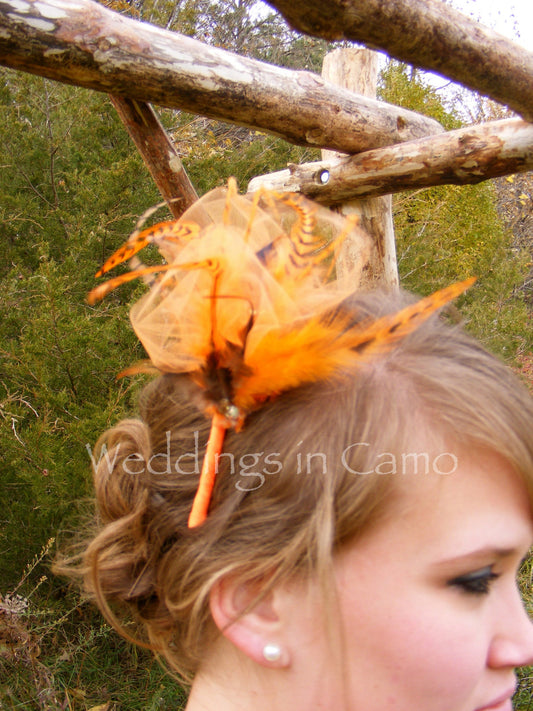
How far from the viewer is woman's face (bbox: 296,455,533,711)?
818 millimetres

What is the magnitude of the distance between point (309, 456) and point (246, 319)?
208mm

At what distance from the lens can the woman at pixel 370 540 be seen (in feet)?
2.72

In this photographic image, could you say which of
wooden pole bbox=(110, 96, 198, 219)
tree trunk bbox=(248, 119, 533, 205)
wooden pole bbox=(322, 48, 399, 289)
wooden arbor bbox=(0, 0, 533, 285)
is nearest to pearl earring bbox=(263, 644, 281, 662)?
wooden arbor bbox=(0, 0, 533, 285)

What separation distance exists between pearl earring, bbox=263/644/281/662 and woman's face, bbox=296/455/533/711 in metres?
0.05

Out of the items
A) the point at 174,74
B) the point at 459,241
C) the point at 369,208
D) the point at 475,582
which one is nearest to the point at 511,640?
the point at 475,582

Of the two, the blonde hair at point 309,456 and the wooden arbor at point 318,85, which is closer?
the blonde hair at point 309,456

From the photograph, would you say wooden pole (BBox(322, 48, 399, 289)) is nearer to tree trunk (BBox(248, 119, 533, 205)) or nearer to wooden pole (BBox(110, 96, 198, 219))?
tree trunk (BBox(248, 119, 533, 205))

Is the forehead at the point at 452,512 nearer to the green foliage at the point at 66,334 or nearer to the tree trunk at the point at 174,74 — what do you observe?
the tree trunk at the point at 174,74

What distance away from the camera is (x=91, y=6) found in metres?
1.47

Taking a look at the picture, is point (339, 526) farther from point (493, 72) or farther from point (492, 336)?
point (492, 336)

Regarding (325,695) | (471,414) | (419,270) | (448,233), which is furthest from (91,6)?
(448,233)

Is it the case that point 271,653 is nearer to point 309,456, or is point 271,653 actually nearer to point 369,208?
point 309,456

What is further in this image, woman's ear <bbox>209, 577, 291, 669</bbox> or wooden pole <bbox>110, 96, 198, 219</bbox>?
wooden pole <bbox>110, 96, 198, 219</bbox>

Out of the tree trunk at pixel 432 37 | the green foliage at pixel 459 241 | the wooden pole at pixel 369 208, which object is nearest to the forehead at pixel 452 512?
the tree trunk at pixel 432 37
